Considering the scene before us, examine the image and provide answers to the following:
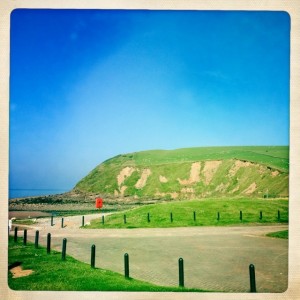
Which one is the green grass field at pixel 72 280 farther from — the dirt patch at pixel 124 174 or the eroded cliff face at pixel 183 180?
the dirt patch at pixel 124 174

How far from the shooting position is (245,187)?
35.8m

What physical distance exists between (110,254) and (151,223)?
5.81m

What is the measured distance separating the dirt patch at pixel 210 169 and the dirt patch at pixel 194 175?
4.09 ft

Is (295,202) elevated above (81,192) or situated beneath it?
elevated above

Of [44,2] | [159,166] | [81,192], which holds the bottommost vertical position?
[81,192]

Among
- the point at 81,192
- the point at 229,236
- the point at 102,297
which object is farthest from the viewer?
the point at 81,192

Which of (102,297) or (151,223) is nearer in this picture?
(102,297)

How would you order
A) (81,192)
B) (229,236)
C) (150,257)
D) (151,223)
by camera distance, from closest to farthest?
(150,257) → (229,236) → (151,223) → (81,192)

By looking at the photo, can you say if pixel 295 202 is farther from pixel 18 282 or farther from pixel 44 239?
pixel 44 239

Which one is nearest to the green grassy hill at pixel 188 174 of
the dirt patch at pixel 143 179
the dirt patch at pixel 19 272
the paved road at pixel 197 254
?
the dirt patch at pixel 143 179

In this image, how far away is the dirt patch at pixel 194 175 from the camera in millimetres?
47188

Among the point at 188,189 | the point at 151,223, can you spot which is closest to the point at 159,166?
the point at 188,189

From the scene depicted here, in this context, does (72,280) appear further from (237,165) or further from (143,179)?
(143,179)

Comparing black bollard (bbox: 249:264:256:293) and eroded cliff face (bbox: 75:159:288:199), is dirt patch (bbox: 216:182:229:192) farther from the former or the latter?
black bollard (bbox: 249:264:256:293)
